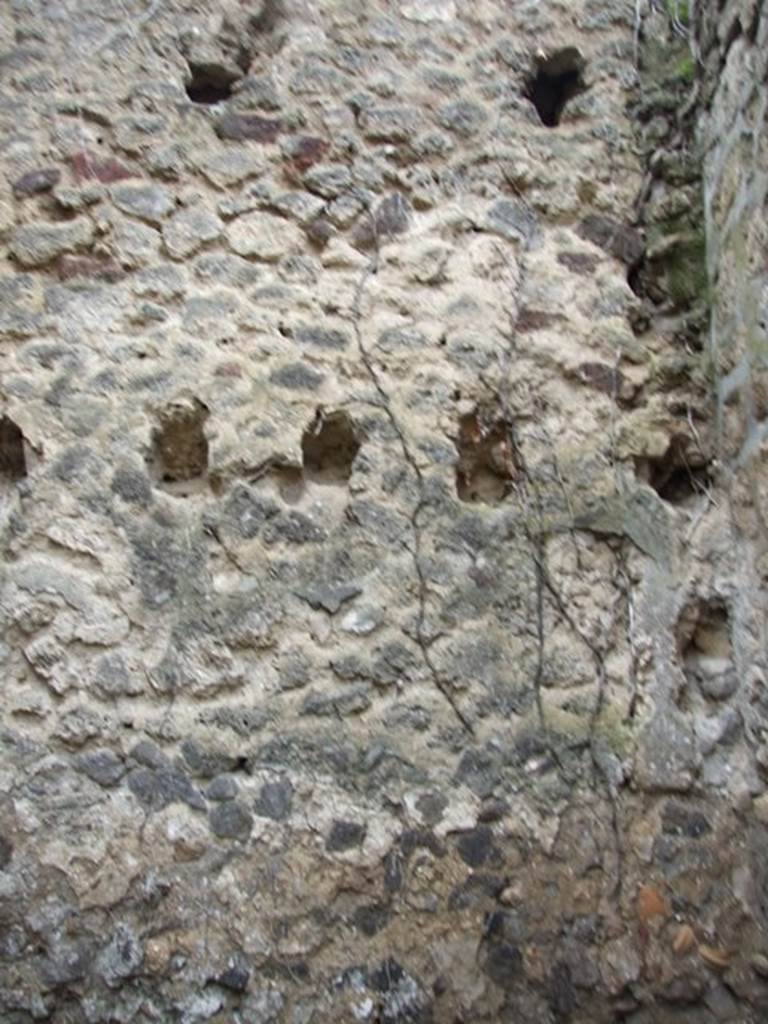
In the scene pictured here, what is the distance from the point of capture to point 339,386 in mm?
2535

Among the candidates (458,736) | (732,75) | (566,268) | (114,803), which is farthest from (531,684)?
(732,75)

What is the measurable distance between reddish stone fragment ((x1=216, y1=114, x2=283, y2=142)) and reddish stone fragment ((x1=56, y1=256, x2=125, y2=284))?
1.71 ft

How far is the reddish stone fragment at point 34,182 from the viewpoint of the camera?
8.66ft

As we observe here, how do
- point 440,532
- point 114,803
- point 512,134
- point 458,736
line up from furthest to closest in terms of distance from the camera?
point 512,134 < point 440,532 < point 458,736 < point 114,803

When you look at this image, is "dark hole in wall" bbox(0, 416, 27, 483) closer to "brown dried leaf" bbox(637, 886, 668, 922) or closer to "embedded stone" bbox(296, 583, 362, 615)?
"embedded stone" bbox(296, 583, 362, 615)

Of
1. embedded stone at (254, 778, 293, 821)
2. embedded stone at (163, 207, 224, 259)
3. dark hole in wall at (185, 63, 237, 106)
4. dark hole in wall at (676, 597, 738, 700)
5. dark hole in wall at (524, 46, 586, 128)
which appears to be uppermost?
dark hole in wall at (524, 46, 586, 128)

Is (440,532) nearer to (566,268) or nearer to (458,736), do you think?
(458,736)

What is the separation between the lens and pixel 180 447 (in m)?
2.50

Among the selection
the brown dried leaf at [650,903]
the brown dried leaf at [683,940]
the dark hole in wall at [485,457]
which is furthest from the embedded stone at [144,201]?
the brown dried leaf at [683,940]

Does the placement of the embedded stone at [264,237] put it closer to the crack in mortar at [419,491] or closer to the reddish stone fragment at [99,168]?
the crack in mortar at [419,491]

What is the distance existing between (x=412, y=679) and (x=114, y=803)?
2.35 ft

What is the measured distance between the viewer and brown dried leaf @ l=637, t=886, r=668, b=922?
2.17 m

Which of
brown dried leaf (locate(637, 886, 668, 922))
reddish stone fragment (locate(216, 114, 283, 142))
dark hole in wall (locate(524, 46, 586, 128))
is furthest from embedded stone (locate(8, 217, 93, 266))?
brown dried leaf (locate(637, 886, 668, 922))

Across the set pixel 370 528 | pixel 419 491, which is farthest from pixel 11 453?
pixel 419 491
